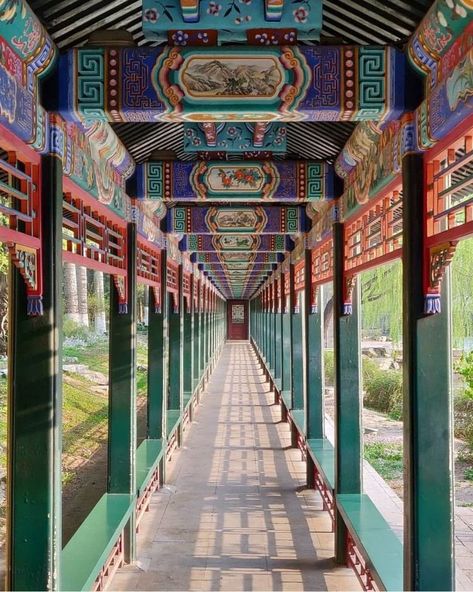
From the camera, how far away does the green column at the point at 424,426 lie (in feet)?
11.5

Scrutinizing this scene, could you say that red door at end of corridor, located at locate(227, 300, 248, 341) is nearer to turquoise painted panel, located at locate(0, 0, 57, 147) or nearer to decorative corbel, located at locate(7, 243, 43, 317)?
decorative corbel, located at locate(7, 243, 43, 317)

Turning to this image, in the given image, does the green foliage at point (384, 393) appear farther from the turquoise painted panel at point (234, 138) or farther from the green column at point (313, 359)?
the turquoise painted panel at point (234, 138)

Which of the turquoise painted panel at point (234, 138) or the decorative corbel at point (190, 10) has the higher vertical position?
the decorative corbel at point (190, 10)

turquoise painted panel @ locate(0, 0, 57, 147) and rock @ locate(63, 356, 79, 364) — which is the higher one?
turquoise painted panel @ locate(0, 0, 57, 147)

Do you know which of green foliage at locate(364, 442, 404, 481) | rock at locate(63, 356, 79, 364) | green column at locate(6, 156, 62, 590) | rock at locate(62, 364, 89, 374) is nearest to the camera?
green column at locate(6, 156, 62, 590)

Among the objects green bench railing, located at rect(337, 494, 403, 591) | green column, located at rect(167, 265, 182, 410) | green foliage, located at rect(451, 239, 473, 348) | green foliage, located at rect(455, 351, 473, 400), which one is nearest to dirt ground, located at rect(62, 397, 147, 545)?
green column, located at rect(167, 265, 182, 410)

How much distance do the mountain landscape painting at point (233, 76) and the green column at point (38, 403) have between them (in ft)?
3.59

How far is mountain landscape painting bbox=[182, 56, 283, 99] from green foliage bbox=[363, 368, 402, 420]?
13.6 meters

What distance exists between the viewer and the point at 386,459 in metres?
11.3

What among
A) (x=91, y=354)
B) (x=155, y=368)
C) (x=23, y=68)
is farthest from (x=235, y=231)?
(x=91, y=354)

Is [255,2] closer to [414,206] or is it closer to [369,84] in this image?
[369,84]

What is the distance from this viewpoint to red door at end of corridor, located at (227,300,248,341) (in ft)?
154

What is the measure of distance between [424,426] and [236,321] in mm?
43689

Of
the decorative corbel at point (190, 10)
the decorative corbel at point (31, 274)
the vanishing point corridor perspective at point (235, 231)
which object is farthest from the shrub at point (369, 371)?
the decorative corbel at point (190, 10)
